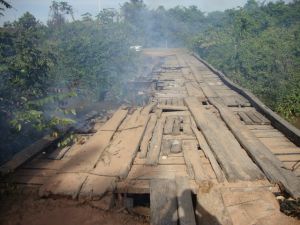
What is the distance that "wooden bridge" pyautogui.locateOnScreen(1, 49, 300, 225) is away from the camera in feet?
11.2

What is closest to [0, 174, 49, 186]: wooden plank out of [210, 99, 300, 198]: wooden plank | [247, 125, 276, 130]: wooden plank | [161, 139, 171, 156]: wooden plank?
[161, 139, 171, 156]: wooden plank

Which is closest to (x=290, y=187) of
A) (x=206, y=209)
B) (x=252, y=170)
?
(x=252, y=170)

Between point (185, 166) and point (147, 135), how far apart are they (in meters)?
1.32

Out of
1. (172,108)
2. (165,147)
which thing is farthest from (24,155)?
(172,108)

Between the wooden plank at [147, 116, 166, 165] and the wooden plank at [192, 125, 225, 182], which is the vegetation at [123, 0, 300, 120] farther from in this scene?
the wooden plank at [147, 116, 166, 165]

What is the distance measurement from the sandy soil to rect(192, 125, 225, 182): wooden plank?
123 cm

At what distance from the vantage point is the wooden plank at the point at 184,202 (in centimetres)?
309

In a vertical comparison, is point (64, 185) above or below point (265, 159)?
below

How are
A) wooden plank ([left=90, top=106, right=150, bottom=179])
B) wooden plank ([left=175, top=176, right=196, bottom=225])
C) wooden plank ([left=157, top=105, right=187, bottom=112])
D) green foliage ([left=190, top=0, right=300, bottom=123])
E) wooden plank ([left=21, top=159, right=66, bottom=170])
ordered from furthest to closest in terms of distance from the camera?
green foliage ([left=190, top=0, right=300, bottom=123]) < wooden plank ([left=157, top=105, right=187, bottom=112]) < wooden plank ([left=21, top=159, right=66, bottom=170]) < wooden plank ([left=90, top=106, right=150, bottom=179]) < wooden plank ([left=175, top=176, right=196, bottom=225])

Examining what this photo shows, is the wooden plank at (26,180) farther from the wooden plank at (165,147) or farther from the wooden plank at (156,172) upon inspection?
the wooden plank at (165,147)

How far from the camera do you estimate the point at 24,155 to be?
484 centimetres

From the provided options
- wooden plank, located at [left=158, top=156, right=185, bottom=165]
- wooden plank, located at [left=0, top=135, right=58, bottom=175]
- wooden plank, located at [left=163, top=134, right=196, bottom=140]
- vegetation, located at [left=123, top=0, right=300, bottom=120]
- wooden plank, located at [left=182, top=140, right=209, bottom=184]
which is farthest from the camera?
vegetation, located at [left=123, top=0, right=300, bottom=120]

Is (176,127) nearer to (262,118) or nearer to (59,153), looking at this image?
(262,118)

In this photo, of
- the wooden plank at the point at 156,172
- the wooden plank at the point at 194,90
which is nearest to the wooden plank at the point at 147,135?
the wooden plank at the point at 156,172
